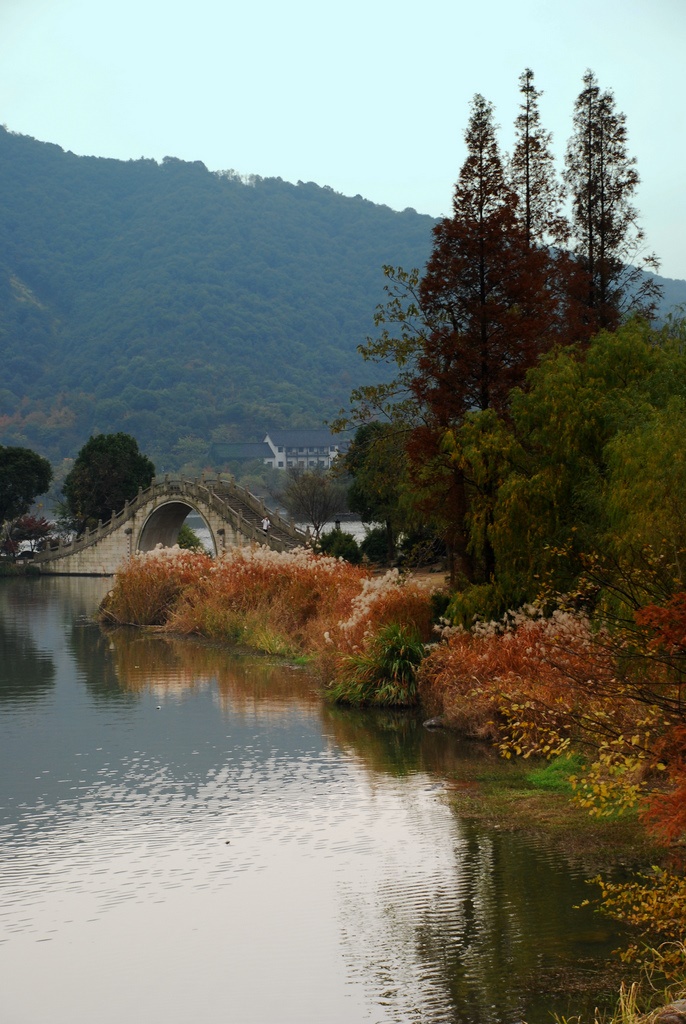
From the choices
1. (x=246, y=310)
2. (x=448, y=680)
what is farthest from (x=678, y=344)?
(x=246, y=310)

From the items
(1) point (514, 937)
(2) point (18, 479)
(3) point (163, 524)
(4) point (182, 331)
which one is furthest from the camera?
(4) point (182, 331)

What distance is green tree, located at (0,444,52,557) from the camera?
261ft

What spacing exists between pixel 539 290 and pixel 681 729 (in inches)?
722

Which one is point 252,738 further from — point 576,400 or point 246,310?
point 246,310

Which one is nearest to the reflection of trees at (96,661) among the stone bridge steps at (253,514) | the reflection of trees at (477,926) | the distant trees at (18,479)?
the reflection of trees at (477,926)

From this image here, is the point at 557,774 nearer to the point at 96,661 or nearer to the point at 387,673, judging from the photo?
the point at 387,673

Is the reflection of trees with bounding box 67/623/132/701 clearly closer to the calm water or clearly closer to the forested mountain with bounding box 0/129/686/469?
the calm water

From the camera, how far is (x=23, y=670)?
30.3 metres

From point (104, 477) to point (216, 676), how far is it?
190 ft

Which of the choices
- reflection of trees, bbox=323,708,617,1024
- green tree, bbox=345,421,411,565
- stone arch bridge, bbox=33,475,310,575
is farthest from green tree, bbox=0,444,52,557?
reflection of trees, bbox=323,708,617,1024

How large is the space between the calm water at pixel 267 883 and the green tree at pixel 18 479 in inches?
2342

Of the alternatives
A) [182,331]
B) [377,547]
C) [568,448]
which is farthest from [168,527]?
[182,331]

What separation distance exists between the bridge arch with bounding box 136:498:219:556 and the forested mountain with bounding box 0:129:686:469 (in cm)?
6195

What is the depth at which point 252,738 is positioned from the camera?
20.5 m
